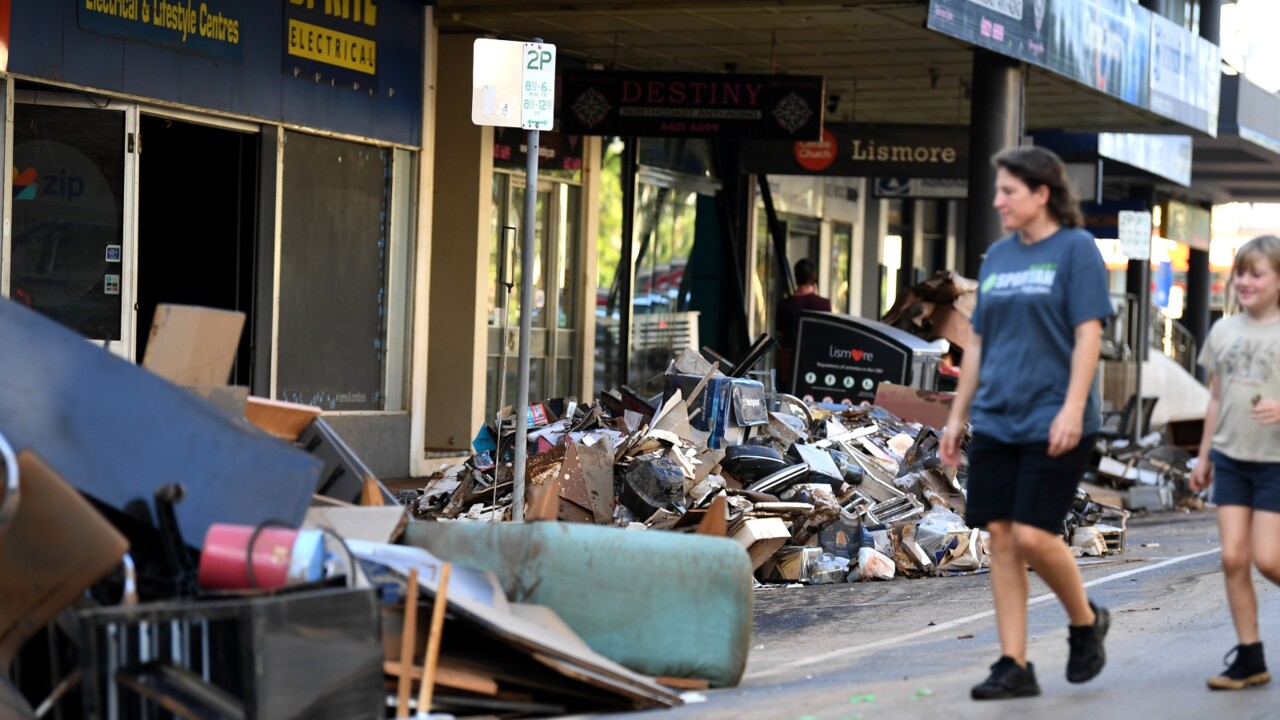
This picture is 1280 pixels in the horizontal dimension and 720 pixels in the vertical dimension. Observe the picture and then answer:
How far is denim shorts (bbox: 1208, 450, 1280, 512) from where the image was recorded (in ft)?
20.7

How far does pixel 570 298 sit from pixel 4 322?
44.8 ft

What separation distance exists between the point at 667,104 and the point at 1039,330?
446 inches

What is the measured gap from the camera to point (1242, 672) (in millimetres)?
6410

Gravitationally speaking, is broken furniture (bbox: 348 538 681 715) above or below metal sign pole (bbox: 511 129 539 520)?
below

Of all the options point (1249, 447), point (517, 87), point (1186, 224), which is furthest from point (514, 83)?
point (1186, 224)

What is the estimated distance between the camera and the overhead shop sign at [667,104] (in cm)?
1675

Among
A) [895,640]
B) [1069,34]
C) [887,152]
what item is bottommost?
[895,640]

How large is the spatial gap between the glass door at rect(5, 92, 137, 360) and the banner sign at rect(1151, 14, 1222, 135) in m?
13.4

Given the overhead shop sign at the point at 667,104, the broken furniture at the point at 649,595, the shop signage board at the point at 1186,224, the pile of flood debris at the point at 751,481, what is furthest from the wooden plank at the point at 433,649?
the shop signage board at the point at 1186,224

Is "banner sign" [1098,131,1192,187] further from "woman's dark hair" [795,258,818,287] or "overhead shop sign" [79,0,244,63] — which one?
"overhead shop sign" [79,0,244,63]

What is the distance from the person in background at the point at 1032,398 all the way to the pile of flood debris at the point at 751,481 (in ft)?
12.6

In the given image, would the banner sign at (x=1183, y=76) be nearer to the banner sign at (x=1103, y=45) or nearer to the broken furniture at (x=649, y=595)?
the banner sign at (x=1103, y=45)

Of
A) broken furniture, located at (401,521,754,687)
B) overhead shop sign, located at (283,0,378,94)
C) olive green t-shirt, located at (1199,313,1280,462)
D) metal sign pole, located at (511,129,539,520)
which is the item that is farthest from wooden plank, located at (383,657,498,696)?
overhead shop sign, located at (283,0,378,94)

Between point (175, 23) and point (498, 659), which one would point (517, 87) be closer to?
point (175, 23)
